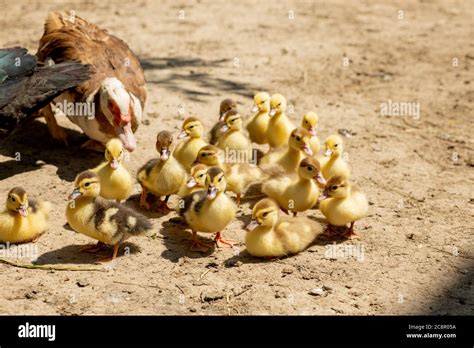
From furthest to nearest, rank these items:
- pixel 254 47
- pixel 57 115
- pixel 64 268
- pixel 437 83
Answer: pixel 254 47
pixel 437 83
pixel 57 115
pixel 64 268

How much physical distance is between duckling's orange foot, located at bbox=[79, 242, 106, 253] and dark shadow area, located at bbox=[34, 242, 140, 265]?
3cm

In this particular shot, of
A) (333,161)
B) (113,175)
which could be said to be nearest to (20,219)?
(113,175)

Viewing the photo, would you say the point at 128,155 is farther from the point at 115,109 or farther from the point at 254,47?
the point at 254,47

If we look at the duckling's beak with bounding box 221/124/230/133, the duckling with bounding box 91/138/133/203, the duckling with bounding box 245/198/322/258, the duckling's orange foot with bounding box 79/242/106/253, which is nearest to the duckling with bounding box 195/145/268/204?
the duckling's beak with bounding box 221/124/230/133

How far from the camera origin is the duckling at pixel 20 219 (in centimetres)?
555

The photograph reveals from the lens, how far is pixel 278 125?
7.25 metres

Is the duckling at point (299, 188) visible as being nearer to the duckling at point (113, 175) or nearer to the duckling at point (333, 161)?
the duckling at point (333, 161)

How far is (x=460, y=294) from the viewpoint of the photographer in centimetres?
522

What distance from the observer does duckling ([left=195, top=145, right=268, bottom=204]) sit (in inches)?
248

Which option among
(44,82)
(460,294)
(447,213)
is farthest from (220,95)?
(460,294)

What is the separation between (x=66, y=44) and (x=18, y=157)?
1.22 m
